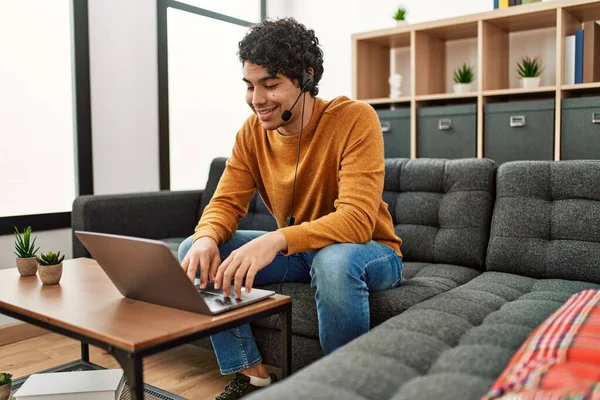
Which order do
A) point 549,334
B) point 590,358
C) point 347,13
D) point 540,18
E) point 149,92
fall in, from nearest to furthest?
point 590,358
point 549,334
point 540,18
point 149,92
point 347,13

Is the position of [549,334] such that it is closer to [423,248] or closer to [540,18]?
[423,248]

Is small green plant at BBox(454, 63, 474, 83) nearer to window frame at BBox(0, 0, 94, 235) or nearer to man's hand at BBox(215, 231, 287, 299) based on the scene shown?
window frame at BBox(0, 0, 94, 235)

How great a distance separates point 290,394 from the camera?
82 cm

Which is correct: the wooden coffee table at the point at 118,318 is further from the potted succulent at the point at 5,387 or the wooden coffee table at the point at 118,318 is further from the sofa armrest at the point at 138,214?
the sofa armrest at the point at 138,214

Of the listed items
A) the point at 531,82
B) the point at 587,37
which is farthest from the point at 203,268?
the point at 587,37

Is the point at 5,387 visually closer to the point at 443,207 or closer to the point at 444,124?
the point at 443,207

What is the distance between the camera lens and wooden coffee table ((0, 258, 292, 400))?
0.96 metres

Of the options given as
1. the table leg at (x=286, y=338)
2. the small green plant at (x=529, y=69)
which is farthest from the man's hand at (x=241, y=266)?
the small green plant at (x=529, y=69)

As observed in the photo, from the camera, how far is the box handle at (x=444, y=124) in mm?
2928

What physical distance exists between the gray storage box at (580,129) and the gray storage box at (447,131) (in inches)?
16.2

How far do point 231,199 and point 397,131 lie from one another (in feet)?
5.41

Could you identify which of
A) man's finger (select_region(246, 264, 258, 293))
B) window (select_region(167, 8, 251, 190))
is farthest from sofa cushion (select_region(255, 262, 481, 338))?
window (select_region(167, 8, 251, 190))

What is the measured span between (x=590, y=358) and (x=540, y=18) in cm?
240

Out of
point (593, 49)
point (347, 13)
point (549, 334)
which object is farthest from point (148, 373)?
point (347, 13)
